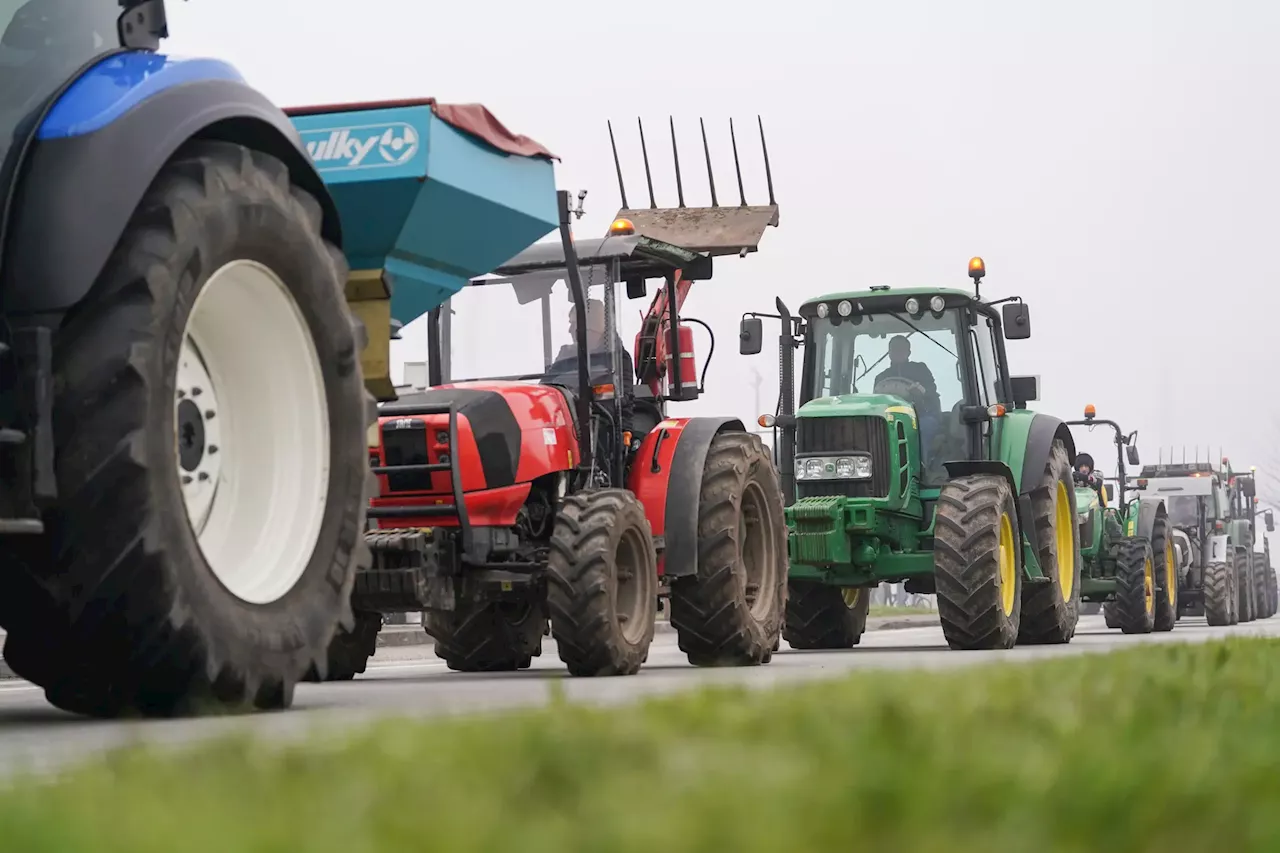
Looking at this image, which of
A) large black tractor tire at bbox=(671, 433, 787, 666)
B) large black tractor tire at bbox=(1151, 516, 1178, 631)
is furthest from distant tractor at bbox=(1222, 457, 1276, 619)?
large black tractor tire at bbox=(671, 433, 787, 666)

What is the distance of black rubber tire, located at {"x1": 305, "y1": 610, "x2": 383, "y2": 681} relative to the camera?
10.3 metres

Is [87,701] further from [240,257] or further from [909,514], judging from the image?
[909,514]

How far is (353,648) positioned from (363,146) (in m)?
4.06

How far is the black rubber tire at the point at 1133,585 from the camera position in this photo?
68.7 ft

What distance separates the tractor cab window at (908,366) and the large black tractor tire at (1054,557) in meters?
0.83

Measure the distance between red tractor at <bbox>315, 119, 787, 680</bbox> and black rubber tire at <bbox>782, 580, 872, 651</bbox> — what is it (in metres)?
4.00

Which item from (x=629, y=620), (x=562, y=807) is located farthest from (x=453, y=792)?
(x=629, y=620)

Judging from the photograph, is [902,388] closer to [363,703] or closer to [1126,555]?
[1126,555]

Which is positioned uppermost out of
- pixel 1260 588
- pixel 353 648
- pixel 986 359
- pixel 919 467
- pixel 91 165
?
pixel 91 165

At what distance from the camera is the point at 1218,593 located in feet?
87.4

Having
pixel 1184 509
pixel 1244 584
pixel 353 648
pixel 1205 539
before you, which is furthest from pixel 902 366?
pixel 1244 584

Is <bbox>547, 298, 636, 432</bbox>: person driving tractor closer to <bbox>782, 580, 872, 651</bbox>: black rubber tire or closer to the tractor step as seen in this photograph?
<bbox>782, 580, 872, 651</bbox>: black rubber tire

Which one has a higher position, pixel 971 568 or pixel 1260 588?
pixel 971 568

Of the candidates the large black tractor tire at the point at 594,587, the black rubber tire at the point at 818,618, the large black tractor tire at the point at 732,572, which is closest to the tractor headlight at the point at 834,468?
the black rubber tire at the point at 818,618
